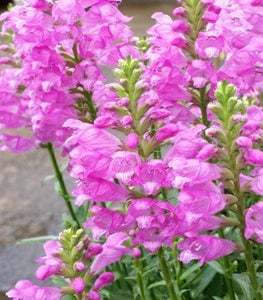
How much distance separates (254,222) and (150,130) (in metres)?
0.44

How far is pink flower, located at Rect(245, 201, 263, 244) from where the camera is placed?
2.02 meters

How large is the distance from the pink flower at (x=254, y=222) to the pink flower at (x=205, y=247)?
123mm

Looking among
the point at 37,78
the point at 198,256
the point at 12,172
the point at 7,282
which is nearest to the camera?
the point at 198,256

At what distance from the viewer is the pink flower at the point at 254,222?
2016 millimetres

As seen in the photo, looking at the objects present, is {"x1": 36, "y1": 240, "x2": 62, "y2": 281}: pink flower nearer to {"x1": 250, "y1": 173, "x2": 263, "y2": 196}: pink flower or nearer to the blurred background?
{"x1": 250, "y1": 173, "x2": 263, "y2": 196}: pink flower

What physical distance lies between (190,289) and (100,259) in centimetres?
72

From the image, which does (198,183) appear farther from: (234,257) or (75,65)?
(234,257)

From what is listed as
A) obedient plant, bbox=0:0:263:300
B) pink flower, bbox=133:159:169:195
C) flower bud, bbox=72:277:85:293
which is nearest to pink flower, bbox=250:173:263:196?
obedient plant, bbox=0:0:263:300

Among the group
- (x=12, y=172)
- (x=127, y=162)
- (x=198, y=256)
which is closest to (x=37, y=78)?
(x=127, y=162)

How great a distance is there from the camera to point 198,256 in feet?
7.03

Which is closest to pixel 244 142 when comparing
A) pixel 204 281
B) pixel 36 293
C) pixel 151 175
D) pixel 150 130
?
pixel 151 175

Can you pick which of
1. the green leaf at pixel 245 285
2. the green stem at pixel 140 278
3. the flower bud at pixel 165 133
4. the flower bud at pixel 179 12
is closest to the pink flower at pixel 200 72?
the flower bud at pixel 179 12

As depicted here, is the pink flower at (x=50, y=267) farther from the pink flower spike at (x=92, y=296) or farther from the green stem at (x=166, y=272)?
the green stem at (x=166, y=272)

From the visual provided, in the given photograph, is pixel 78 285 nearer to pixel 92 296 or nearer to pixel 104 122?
pixel 92 296
